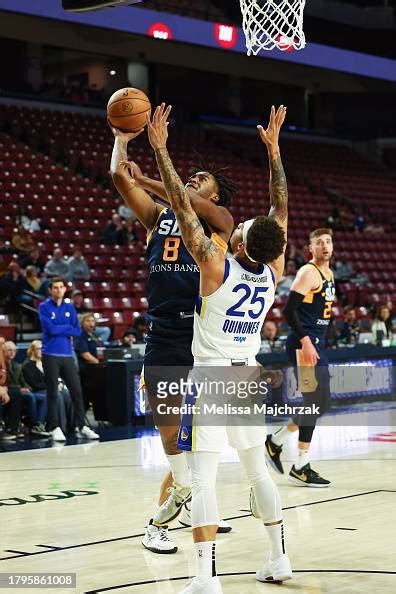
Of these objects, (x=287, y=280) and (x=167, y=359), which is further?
(x=287, y=280)

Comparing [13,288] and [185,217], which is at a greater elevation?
[185,217]

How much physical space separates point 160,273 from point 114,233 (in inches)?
503

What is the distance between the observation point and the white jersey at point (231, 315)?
15.1ft

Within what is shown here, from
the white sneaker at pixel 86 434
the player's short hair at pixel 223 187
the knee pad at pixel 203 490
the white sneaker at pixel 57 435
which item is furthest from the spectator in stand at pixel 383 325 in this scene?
the knee pad at pixel 203 490

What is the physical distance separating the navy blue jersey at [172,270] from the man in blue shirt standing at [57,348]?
5.23 m

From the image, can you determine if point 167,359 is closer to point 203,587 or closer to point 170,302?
point 170,302

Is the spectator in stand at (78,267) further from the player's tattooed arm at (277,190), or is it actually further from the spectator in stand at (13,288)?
the player's tattooed arm at (277,190)

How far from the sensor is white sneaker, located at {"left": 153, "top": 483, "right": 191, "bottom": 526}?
559 centimetres

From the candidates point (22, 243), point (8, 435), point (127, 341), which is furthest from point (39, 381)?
point (22, 243)

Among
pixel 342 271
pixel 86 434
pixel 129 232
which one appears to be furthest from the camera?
pixel 342 271

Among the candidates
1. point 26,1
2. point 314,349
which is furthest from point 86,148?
point 314,349

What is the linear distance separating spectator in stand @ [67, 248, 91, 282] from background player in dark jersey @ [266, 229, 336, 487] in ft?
27.5

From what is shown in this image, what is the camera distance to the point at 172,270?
5629 millimetres

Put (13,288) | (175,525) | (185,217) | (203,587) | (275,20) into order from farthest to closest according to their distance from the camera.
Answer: (13,288) < (275,20) < (175,525) < (185,217) < (203,587)
